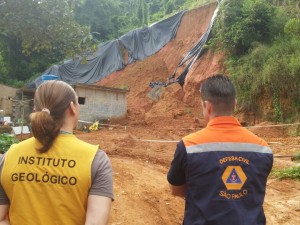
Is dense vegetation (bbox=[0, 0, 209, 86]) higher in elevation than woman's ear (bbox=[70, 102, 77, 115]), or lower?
higher

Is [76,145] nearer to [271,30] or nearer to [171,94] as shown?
[271,30]

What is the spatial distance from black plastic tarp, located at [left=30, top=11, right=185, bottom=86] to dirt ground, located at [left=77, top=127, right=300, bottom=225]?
50.7 ft

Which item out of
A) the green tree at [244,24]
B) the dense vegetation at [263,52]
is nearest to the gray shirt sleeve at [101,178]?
the dense vegetation at [263,52]

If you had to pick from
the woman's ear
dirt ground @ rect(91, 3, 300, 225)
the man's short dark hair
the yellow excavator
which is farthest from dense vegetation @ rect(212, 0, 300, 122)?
the woman's ear

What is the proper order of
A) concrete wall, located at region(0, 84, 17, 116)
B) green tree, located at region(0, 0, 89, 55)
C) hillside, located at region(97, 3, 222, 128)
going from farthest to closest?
concrete wall, located at region(0, 84, 17, 116) < hillside, located at region(97, 3, 222, 128) < green tree, located at region(0, 0, 89, 55)

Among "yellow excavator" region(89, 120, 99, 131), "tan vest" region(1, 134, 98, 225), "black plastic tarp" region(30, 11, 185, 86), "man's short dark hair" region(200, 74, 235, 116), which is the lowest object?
"yellow excavator" region(89, 120, 99, 131)

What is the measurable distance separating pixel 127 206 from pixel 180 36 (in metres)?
20.7

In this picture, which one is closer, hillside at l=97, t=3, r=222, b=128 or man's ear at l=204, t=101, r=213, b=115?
man's ear at l=204, t=101, r=213, b=115

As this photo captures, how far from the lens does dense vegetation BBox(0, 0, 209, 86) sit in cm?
666

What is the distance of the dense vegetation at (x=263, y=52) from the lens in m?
14.8

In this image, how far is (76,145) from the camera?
5.89 feet

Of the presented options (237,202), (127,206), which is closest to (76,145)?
(237,202)

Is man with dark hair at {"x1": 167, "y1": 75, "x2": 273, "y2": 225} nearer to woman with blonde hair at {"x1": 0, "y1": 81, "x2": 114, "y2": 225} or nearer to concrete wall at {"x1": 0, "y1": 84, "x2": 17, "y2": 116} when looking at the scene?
woman with blonde hair at {"x1": 0, "y1": 81, "x2": 114, "y2": 225}

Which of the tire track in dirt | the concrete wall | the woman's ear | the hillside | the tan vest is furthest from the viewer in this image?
the concrete wall
